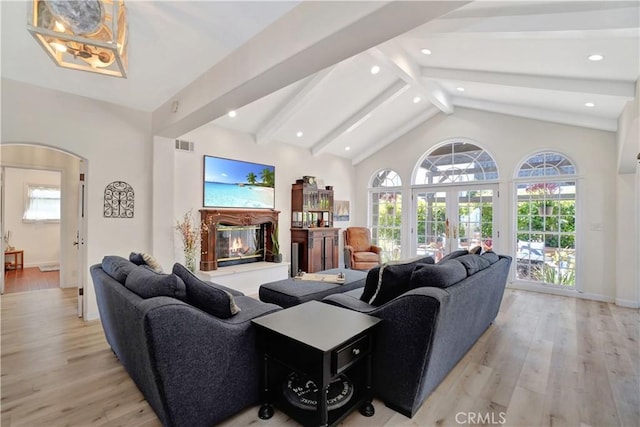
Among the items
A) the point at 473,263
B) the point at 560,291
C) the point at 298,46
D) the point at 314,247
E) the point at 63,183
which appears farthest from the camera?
the point at 314,247

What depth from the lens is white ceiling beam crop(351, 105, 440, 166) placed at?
6.59 meters

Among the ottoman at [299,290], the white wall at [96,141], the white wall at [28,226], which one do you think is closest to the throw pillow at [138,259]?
the ottoman at [299,290]

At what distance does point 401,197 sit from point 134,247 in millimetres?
5521

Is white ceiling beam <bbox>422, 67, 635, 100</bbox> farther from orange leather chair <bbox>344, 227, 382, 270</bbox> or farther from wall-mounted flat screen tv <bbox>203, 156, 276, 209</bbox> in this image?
A: orange leather chair <bbox>344, 227, 382, 270</bbox>

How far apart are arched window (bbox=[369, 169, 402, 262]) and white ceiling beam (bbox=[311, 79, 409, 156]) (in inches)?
71.1

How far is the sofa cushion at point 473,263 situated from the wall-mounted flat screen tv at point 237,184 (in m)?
3.89

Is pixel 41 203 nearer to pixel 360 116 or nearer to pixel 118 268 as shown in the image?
pixel 118 268

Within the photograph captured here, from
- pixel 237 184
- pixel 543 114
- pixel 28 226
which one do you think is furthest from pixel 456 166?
pixel 28 226

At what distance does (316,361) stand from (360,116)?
512 cm

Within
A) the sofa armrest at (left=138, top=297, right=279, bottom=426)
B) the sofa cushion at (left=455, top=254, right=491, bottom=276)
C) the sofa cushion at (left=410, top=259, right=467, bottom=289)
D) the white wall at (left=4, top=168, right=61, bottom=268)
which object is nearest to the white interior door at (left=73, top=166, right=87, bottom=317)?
the sofa armrest at (left=138, top=297, right=279, bottom=426)

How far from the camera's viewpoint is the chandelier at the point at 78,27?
171 centimetres

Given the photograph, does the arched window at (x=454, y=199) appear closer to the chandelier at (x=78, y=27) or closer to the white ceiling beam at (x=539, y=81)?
the white ceiling beam at (x=539, y=81)

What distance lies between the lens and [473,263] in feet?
9.07

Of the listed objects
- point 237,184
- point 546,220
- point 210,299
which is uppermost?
point 237,184
